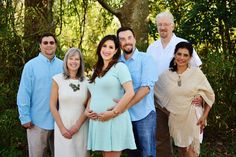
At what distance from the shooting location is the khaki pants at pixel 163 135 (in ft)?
16.3

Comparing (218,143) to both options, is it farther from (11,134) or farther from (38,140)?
(38,140)

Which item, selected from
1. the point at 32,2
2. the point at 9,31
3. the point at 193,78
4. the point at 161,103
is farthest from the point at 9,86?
the point at 193,78

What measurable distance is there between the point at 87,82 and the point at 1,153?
214 cm

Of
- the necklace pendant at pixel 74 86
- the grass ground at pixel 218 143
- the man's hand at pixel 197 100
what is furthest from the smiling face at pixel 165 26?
the grass ground at pixel 218 143

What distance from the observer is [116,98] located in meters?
4.11

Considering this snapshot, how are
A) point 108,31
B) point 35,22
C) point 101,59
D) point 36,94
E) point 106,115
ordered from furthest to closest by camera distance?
point 108,31 → point 35,22 → point 36,94 → point 101,59 → point 106,115

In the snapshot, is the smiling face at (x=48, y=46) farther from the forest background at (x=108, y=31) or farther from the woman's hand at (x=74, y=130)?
the forest background at (x=108, y=31)

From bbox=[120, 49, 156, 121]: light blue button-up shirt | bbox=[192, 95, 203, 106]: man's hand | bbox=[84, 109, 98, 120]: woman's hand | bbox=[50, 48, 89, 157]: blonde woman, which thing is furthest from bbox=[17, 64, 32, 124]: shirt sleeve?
bbox=[192, 95, 203, 106]: man's hand

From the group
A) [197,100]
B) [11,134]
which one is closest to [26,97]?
[11,134]

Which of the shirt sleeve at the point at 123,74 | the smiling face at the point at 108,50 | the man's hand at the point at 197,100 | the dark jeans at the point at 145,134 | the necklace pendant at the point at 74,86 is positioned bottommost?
the dark jeans at the point at 145,134

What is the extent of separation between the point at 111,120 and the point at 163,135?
120 centimetres

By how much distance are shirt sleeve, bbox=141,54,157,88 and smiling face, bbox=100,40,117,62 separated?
390 mm

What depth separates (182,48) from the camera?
4625mm

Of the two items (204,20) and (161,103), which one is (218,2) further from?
(161,103)
